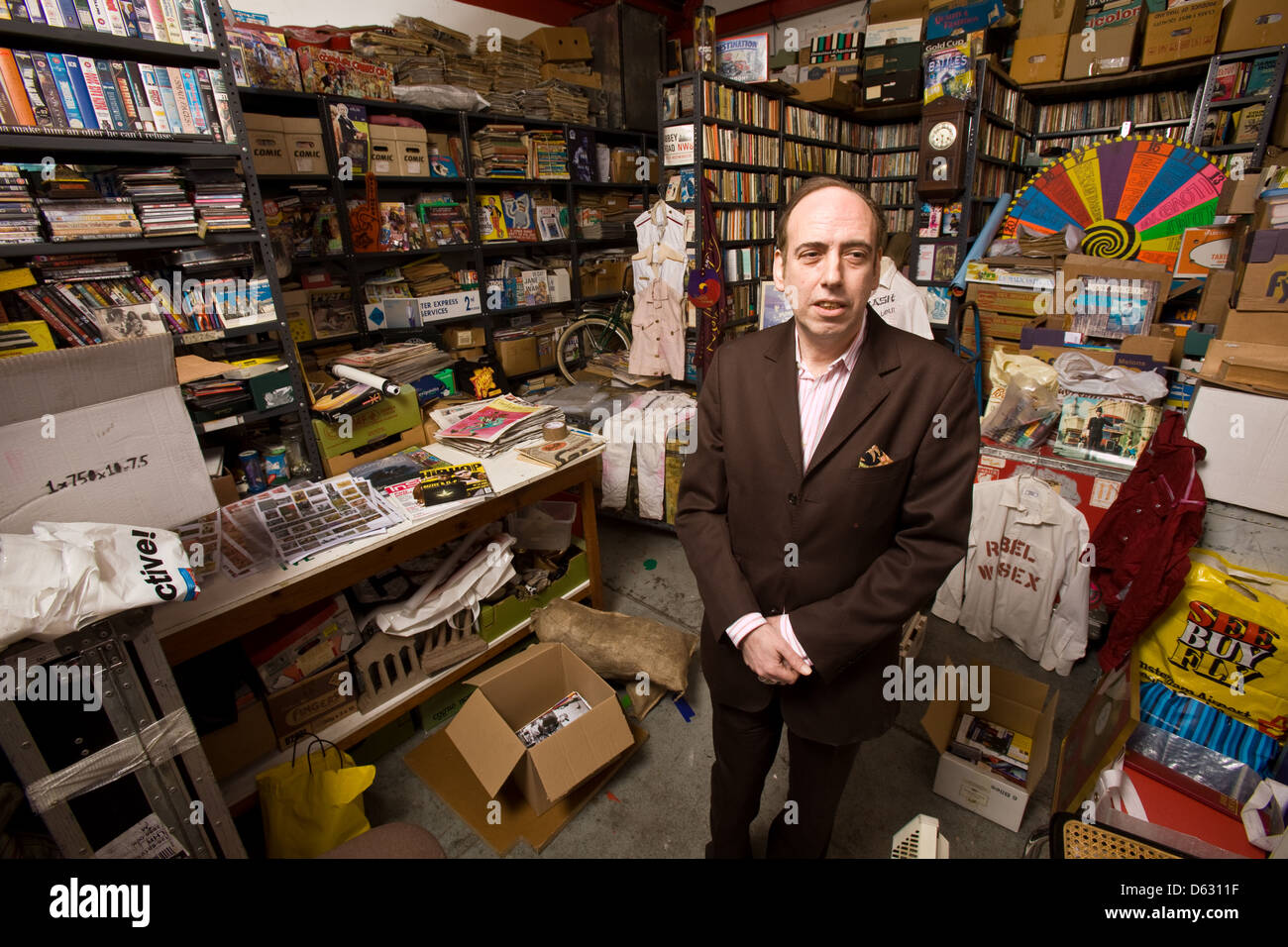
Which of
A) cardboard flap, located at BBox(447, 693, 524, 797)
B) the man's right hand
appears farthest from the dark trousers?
cardboard flap, located at BBox(447, 693, 524, 797)

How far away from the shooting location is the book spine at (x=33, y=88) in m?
1.70

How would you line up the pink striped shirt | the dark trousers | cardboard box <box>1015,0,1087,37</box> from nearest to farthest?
the pink striped shirt
the dark trousers
cardboard box <box>1015,0,1087,37</box>

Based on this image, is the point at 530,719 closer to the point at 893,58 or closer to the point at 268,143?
the point at 268,143

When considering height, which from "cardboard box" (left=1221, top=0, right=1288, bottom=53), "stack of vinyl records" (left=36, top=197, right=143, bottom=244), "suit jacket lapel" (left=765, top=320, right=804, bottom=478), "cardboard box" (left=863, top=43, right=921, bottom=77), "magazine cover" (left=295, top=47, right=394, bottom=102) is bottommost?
"suit jacket lapel" (left=765, top=320, right=804, bottom=478)

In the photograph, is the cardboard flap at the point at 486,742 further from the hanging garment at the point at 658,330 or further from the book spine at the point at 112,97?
the hanging garment at the point at 658,330

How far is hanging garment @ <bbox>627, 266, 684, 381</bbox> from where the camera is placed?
3.57 m

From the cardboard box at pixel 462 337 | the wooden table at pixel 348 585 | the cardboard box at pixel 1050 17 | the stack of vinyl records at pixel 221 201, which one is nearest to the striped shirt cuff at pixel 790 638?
the wooden table at pixel 348 585

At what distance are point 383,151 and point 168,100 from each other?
1478mm

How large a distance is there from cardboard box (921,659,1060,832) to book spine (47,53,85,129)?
3.24 metres

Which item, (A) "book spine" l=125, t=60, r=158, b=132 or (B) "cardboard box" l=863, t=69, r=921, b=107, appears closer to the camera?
(A) "book spine" l=125, t=60, r=158, b=132

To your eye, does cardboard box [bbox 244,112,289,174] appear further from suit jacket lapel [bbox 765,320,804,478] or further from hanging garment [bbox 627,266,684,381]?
suit jacket lapel [bbox 765,320,804,478]

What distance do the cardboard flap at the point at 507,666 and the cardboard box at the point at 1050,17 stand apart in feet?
18.3

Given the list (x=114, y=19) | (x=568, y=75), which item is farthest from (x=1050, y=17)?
(x=114, y=19)

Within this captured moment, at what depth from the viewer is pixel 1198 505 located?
1831mm
